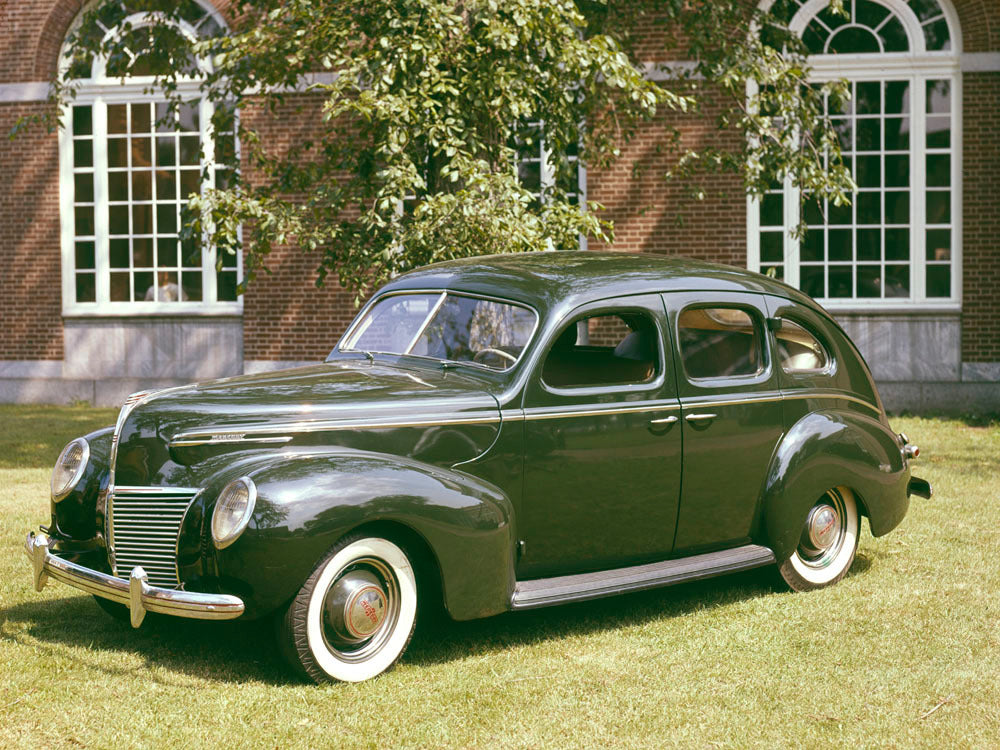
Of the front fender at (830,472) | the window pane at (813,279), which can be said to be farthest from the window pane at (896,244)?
the front fender at (830,472)

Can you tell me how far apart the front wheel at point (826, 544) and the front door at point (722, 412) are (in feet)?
1.38

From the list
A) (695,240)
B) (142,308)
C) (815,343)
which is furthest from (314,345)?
(815,343)

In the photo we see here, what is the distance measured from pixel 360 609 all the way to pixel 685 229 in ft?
37.8

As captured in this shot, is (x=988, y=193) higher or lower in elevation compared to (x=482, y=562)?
higher

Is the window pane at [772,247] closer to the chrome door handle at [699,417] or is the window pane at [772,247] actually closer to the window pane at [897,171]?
the window pane at [897,171]

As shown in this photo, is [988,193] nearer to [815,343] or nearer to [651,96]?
[651,96]

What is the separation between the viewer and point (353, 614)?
447 centimetres

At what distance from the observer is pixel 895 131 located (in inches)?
598

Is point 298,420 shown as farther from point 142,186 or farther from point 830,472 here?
point 142,186

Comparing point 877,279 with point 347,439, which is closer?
point 347,439

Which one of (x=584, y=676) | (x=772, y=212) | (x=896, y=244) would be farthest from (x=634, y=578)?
(x=896, y=244)

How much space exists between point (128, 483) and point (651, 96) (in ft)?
20.2

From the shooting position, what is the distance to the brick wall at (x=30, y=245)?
16797mm

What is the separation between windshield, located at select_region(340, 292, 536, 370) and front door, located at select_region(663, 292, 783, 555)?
853mm
